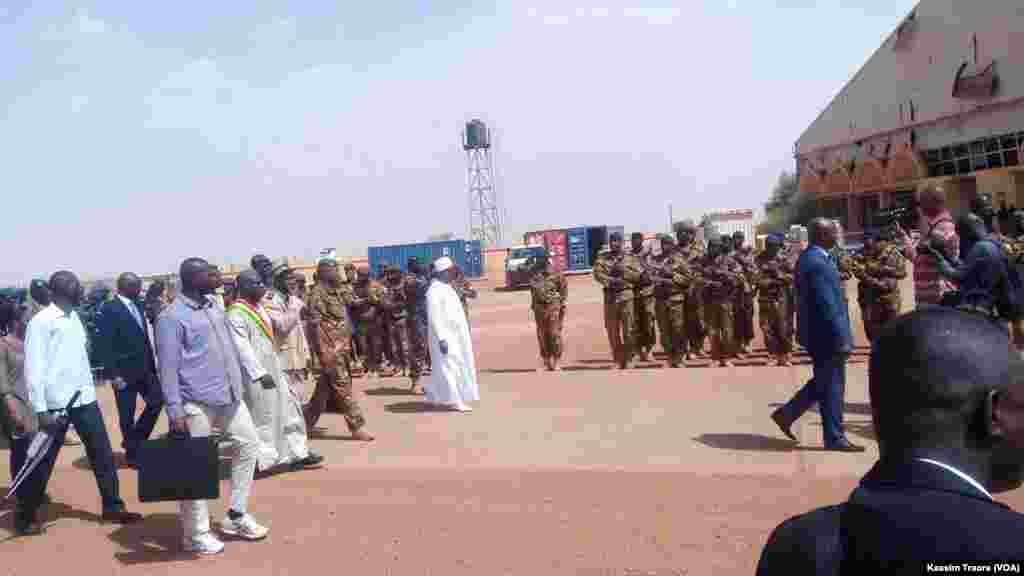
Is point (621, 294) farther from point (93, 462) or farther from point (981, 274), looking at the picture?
point (93, 462)

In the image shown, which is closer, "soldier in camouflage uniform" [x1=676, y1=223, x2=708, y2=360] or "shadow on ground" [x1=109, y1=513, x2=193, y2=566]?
"shadow on ground" [x1=109, y1=513, x2=193, y2=566]

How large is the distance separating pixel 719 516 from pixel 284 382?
4075mm

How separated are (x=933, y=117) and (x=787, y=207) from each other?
14.6 m

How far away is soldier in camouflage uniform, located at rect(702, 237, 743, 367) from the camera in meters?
12.7

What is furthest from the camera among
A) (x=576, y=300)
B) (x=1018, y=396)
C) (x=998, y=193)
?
(x=998, y=193)

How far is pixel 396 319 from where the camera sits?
580 inches

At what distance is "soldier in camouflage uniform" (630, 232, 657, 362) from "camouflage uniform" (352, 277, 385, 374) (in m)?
4.31

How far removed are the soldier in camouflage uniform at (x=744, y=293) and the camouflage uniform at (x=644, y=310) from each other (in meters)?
1.28

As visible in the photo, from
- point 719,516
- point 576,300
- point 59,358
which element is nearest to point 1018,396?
point 719,516

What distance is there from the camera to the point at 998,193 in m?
30.6

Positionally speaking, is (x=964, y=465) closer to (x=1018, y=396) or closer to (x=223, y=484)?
(x=1018, y=396)

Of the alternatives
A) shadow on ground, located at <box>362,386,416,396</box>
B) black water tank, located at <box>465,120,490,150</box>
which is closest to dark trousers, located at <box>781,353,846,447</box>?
shadow on ground, located at <box>362,386,416,396</box>

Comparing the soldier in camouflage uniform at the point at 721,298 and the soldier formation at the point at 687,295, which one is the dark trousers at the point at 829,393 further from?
the soldier in camouflage uniform at the point at 721,298

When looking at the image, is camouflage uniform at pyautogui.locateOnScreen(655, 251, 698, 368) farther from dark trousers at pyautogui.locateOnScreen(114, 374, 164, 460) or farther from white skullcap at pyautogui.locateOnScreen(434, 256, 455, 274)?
dark trousers at pyautogui.locateOnScreen(114, 374, 164, 460)
